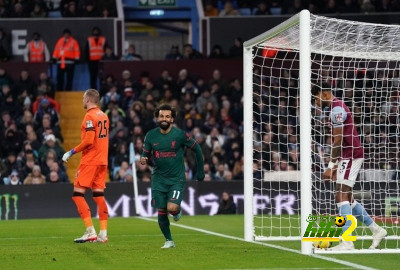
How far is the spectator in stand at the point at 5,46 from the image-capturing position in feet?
99.7

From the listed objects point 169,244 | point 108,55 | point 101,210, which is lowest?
point 169,244

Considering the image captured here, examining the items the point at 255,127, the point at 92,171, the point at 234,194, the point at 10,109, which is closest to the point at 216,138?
the point at 255,127

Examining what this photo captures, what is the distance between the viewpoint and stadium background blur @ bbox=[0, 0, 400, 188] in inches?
1006

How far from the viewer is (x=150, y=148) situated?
13.8 meters

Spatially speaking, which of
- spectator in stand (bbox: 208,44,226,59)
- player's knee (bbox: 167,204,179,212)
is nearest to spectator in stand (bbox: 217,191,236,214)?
spectator in stand (bbox: 208,44,226,59)

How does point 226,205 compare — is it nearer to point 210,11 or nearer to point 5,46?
point 5,46

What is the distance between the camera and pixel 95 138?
14.7 m

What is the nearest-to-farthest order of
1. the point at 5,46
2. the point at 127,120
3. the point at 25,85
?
the point at 127,120 → the point at 25,85 → the point at 5,46

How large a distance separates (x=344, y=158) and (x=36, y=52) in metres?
17.8

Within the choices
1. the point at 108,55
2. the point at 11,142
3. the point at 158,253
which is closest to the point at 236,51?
the point at 108,55

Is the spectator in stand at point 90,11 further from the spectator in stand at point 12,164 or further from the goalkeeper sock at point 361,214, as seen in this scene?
the goalkeeper sock at point 361,214

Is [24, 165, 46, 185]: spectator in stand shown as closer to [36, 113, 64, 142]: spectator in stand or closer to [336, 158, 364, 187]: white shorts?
[36, 113, 64, 142]: spectator in stand

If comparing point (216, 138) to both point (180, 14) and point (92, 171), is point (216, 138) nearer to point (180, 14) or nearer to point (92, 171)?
point (180, 14)

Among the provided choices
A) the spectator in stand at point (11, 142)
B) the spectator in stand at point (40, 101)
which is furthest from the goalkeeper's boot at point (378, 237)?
the spectator in stand at point (40, 101)
